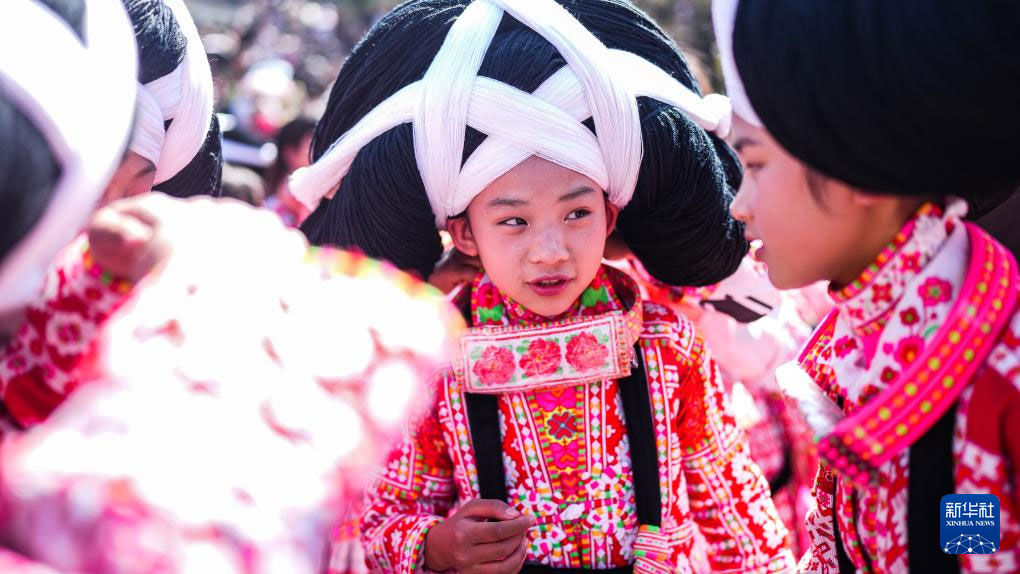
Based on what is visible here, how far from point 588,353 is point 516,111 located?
52cm

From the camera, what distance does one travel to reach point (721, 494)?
194cm

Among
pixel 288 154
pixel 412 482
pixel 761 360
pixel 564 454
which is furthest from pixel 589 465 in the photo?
pixel 288 154

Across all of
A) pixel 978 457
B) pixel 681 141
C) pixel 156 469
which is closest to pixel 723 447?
pixel 681 141

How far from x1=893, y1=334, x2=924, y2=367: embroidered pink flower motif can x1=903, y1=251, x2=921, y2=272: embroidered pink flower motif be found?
0.10 meters

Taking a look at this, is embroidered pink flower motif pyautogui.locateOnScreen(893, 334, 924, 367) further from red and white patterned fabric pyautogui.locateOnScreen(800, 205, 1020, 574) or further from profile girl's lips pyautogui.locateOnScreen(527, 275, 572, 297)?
profile girl's lips pyautogui.locateOnScreen(527, 275, 572, 297)

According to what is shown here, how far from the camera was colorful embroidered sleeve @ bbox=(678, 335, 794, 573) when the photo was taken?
6.31 feet

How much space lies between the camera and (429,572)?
1.81m

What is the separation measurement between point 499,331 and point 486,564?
47 cm

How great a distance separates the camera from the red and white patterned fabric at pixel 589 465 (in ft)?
6.12

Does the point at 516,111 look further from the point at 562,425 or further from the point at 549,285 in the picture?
the point at 562,425

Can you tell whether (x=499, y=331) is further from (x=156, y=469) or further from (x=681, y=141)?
(x=156, y=469)

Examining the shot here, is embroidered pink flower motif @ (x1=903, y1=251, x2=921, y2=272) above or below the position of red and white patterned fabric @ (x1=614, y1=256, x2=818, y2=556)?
above

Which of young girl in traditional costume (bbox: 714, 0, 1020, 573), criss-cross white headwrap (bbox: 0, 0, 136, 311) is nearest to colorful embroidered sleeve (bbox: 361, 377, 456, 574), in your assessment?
young girl in traditional costume (bbox: 714, 0, 1020, 573)

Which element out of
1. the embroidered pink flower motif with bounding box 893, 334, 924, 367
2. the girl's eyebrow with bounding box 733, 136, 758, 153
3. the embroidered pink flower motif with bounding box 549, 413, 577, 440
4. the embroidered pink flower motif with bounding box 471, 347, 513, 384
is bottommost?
the embroidered pink flower motif with bounding box 549, 413, 577, 440
